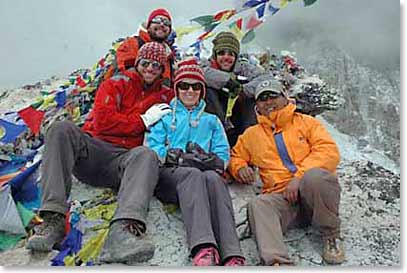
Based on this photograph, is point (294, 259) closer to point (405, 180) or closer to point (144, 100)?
point (405, 180)

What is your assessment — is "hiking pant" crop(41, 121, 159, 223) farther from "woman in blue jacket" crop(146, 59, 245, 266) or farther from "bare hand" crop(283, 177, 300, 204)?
"bare hand" crop(283, 177, 300, 204)

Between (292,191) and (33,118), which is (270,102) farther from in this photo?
(33,118)

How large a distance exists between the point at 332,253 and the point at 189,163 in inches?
33.5

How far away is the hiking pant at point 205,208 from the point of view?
2.43m

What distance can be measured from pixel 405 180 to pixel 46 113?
8.13ft

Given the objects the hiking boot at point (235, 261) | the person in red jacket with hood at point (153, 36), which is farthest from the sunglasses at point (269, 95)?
the hiking boot at point (235, 261)

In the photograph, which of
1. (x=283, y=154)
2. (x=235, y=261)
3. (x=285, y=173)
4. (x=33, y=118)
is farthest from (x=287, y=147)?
(x=33, y=118)

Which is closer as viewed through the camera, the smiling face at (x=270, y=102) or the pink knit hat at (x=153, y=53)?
the smiling face at (x=270, y=102)

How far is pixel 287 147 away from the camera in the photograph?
2.86 metres

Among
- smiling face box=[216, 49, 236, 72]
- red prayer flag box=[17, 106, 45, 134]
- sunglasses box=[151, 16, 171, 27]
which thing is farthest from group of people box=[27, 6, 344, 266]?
red prayer flag box=[17, 106, 45, 134]

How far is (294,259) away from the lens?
2766 millimetres

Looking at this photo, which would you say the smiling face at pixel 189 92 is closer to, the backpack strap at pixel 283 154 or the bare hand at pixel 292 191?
the backpack strap at pixel 283 154

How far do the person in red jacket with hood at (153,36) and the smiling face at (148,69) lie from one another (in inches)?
11.4

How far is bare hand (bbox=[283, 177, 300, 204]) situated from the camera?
2650 mm
